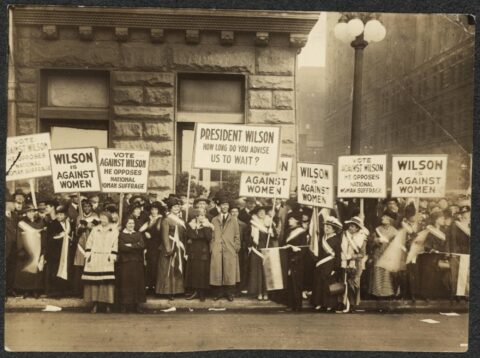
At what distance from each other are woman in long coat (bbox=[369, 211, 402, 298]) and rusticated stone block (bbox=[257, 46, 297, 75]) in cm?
175

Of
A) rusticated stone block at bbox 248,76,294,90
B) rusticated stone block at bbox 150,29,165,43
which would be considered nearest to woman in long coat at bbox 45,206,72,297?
rusticated stone block at bbox 150,29,165,43

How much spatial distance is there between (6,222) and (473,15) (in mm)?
4628

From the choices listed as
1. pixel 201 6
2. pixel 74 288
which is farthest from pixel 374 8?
pixel 74 288

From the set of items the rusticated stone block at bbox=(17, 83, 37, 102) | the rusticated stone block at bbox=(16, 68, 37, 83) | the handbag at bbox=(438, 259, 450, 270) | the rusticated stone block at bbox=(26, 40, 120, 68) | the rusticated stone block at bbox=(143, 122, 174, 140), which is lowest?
the handbag at bbox=(438, 259, 450, 270)

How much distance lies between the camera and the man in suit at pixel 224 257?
6.23m

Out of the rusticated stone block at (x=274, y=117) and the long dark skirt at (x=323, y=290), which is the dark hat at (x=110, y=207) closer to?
the rusticated stone block at (x=274, y=117)

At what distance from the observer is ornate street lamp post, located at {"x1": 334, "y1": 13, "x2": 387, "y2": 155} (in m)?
5.92

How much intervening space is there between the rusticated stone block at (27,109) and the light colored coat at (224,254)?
1943 millimetres

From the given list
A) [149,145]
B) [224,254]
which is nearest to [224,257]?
[224,254]

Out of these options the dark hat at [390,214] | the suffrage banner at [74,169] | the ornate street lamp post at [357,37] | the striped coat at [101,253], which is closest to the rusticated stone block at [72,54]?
the suffrage banner at [74,169]

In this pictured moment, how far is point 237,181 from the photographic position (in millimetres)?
6125

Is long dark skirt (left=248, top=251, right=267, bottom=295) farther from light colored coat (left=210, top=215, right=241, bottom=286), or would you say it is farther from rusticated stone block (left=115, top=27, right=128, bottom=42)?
rusticated stone block (left=115, top=27, right=128, bottom=42)

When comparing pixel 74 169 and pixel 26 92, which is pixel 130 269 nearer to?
pixel 74 169

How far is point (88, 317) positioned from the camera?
20.0 feet
